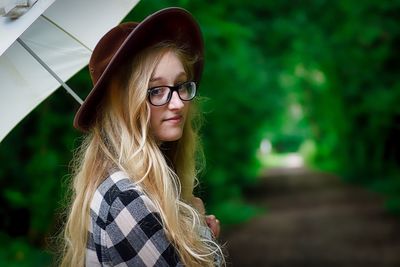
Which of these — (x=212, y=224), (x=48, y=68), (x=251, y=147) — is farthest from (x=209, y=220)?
(x=251, y=147)

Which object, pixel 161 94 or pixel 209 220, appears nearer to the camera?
pixel 161 94

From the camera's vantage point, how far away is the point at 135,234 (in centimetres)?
174

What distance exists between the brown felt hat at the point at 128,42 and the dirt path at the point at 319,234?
309 inches

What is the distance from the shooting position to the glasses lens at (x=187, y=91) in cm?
205

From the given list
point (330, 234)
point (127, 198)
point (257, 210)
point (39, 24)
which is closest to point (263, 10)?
point (330, 234)

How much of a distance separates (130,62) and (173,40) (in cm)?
19

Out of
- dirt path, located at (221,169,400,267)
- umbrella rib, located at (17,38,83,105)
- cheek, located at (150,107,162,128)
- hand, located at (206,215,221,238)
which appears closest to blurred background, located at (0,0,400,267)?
dirt path, located at (221,169,400,267)

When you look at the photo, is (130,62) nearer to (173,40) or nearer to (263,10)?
(173,40)

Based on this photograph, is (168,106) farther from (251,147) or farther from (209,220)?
(251,147)

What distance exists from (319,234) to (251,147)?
1260cm

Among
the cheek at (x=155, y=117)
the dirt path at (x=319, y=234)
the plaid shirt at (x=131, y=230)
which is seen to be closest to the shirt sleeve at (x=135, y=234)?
the plaid shirt at (x=131, y=230)

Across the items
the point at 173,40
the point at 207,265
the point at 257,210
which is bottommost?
the point at 257,210

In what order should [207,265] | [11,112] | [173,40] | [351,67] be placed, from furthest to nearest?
[351,67] < [11,112] < [173,40] < [207,265]

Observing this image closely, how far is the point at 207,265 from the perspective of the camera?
1.89 metres
